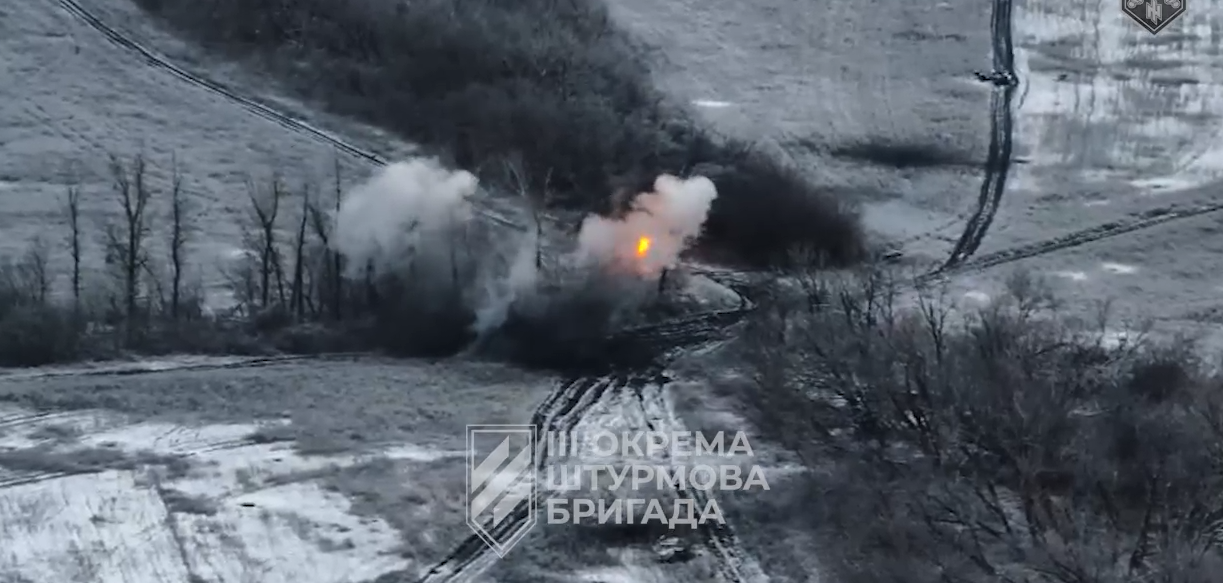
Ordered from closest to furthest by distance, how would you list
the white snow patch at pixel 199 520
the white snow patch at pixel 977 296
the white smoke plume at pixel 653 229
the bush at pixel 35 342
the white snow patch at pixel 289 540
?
the white snow patch at pixel 289 540, the white snow patch at pixel 199 520, the bush at pixel 35 342, the white smoke plume at pixel 653 229, the white snow patch at pixel 977 296

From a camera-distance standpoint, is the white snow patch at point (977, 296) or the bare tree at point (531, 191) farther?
the bare tree at point (531, 191)

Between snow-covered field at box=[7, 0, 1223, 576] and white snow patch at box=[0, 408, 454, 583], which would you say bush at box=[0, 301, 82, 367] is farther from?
white snow patch at box=[0, 408, 454, 583]

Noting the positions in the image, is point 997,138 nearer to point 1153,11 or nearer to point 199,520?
point 1153,11

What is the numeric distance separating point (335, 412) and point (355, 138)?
20748 mm

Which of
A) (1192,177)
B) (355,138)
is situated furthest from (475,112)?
(1192,177)

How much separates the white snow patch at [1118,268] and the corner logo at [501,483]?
21.3m

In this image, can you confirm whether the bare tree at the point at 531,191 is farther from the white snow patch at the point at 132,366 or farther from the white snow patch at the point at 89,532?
the white snow patch at the point at 89,532

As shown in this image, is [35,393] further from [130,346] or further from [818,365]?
[818,365]

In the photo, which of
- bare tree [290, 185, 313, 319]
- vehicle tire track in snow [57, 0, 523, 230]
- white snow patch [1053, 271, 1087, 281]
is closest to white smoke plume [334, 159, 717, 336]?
bare tree [290, 185, 313, 319]

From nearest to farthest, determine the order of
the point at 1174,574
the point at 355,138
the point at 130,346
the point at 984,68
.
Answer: the point at 1174,574 → the point at 130,346 → the point at 355,138 → the point at 984,68

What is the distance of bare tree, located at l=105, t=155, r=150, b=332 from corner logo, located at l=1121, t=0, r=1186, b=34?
42.7 meters

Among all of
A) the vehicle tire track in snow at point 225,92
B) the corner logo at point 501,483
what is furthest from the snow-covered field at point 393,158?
the corner logo at point 501,483

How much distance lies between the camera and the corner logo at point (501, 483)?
107ft

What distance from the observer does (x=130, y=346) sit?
4131 centimetres
